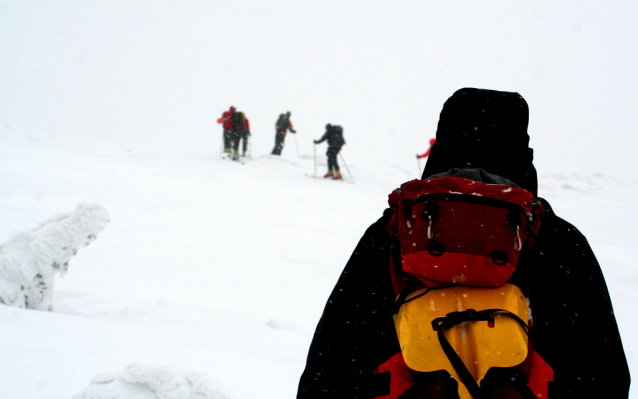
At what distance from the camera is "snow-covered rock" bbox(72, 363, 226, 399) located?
230 cm

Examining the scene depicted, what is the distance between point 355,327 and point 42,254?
3.67 metres

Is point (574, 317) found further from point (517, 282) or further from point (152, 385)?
point (152, 385)

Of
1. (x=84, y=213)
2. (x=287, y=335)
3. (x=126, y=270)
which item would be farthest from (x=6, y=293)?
(x=287, y=335)

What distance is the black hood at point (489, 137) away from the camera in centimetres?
154

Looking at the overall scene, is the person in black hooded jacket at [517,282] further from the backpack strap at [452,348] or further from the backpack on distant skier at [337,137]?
the backpack on distant skier at [337,137]

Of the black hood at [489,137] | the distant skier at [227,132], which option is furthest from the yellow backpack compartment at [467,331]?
the distant skier at [227,132]

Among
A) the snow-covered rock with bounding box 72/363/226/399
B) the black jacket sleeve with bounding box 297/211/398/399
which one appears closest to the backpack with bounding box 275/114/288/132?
the snow-covered rock with bounding box 72/363/226/399

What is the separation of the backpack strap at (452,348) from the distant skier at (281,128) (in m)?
16.8

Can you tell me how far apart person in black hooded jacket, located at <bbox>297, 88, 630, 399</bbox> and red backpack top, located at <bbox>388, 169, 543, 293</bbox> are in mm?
159

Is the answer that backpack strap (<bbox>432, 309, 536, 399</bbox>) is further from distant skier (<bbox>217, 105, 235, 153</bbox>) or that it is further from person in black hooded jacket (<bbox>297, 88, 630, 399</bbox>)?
distant skier (<bbox>217, 105, 235, 153</bbox>)

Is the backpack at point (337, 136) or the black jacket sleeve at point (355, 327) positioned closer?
the black jacket sleeve at point (355, 327)

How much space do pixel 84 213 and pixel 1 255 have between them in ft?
2.50

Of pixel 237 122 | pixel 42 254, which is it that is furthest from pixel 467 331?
pixel 237 122

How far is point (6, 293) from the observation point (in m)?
3.62
